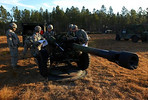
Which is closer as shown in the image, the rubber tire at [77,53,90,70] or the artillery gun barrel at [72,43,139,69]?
the artillery gun barrel at [72,43,139,69]

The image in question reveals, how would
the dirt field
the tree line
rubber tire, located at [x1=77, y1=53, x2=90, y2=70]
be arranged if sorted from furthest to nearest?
the tree line
rubber tire, located at [x1=77, y1=53, x2=90, y2=70]
the dirt field

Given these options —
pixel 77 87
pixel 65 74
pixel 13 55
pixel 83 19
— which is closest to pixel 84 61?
pixel 65 74

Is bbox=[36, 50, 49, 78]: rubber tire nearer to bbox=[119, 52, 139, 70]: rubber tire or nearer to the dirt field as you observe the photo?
the dirt field

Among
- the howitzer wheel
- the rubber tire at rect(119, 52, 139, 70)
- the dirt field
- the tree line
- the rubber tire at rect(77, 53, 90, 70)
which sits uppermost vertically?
the tree line

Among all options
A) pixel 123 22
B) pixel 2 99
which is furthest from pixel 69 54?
pixel 123 22

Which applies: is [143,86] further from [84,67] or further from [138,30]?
[138,30]

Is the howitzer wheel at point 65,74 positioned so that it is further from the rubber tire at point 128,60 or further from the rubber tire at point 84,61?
the rubber tire at point 128,60

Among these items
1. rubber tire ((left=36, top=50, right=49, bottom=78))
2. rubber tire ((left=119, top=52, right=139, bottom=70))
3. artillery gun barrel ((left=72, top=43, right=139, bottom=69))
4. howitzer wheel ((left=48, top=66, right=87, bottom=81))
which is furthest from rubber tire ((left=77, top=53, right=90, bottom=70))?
rubber tire ((left=119, top=52, right=139, bottom=70))

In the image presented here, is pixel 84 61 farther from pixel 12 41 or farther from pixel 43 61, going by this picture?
pixel 12 41

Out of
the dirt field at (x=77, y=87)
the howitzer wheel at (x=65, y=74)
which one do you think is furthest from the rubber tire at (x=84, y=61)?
the dirt field at (x=77, y=87)

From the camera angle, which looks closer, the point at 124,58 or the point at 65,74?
the point at 124,58

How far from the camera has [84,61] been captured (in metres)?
5.09

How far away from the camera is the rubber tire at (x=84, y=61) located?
4987mm

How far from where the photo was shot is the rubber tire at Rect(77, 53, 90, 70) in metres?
4.99
